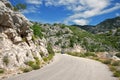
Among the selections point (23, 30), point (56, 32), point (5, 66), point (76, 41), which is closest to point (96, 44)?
point (76, 41)

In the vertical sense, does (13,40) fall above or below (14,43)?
above

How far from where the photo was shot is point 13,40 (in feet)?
112

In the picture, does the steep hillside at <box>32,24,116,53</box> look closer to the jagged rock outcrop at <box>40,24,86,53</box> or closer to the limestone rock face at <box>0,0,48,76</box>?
the jagged rock outcrop at <box>40,24,86,53</box>

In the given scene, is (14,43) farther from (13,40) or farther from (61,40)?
(61,40)

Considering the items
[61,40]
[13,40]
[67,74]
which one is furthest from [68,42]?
[67,74]

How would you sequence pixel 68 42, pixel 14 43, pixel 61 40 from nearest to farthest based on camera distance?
1. pixel 14 43
2. pixel 68 42
3. pixel 61 40

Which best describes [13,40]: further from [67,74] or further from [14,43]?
[67,74]

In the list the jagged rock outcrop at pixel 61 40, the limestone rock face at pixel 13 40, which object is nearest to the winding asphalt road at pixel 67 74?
the limestone rock face at pixel 13 40

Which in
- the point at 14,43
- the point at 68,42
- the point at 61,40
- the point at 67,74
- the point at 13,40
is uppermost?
the point at 13,40

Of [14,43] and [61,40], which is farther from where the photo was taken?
[61,40]

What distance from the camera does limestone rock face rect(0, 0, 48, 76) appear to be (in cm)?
2838

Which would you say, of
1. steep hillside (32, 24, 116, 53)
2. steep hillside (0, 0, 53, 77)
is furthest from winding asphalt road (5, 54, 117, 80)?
steep hillside (32, 24, 116, 53)

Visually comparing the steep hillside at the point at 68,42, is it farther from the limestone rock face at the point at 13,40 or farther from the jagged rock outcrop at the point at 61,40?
the limestone rock face at the point at 13,40

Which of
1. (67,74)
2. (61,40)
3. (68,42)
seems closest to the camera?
(67,74)
